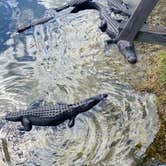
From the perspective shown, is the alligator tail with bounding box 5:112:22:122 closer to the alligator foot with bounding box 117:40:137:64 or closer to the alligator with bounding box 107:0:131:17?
the alligator foot with bounding box 117:40:137:64

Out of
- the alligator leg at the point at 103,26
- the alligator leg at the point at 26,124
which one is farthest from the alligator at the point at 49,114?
the alligator leg at the point at 103,26

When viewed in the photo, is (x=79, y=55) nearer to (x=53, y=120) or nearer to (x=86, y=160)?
(x=53, y=120)

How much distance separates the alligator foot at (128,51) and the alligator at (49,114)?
2.11 m

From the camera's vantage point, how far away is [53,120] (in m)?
7.28

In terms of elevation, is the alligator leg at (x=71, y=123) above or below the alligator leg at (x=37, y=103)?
above

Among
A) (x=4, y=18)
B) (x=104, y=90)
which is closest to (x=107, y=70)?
(x=104, y=90)

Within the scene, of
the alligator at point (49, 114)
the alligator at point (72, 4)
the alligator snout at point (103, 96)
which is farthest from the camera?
the alligator at point (72, 4)

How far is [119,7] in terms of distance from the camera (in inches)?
439

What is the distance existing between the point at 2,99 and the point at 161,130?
332 centimetres

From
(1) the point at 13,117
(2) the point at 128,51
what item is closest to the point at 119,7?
(2) the point at 128,51

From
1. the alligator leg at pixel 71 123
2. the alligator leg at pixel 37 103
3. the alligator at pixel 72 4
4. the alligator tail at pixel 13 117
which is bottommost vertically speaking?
the alligator at pixel 72 4

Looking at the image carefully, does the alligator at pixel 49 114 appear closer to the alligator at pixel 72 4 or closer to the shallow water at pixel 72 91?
the shallow water at pixel 72 91

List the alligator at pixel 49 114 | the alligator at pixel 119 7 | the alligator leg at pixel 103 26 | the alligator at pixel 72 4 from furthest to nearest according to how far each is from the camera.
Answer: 1. the alligator at pixel 72 4
2. the alligator at pixel 119 7
3. the alligator leg at pixel 103 26
4. the alligator at pixel 49 114

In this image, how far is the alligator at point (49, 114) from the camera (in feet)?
23.7
